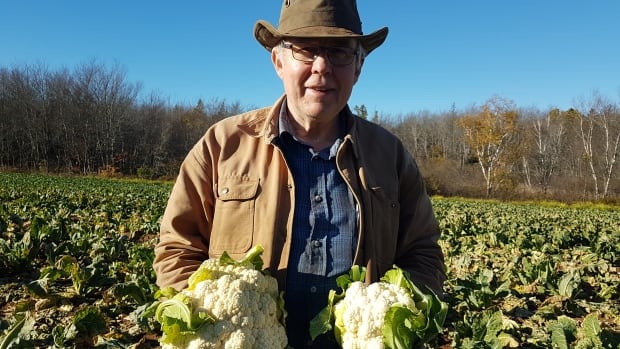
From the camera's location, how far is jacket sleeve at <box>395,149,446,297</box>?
2.44 m

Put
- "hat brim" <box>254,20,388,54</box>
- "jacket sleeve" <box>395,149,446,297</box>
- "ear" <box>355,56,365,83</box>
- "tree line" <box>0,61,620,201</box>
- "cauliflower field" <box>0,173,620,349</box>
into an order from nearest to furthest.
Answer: "hat brim" <box>254,20,388,54</box>, "ear" <box>355,56,365,83</box>, "jacket sleeve" <box>395,149,446,297</box>, "cauliflower field" <box>0,173,620,349</box>, "tree line" <box>0,61,620,201</box>

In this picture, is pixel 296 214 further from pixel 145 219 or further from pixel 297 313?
pixel 145 219

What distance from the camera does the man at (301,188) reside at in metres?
2.20

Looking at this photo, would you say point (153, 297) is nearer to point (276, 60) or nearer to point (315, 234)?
point (315, 234)

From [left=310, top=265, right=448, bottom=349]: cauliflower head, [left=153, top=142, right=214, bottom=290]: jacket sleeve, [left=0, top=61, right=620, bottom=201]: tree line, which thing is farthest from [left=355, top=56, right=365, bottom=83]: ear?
[left=0, top=61, right=620, bottom=201]: tree line

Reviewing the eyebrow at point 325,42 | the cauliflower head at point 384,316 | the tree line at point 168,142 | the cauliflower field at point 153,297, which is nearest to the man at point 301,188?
the eyebrow at point 325,42

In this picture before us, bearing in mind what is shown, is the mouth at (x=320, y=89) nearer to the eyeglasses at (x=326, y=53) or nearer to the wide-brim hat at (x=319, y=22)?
the eyeglasses at (x=326, y=53)

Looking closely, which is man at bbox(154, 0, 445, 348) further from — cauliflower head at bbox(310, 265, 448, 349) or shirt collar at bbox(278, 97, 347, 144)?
cauliflower head at bbox(310, 265, 448, 349)

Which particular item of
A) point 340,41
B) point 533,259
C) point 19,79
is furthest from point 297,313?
point 19,79

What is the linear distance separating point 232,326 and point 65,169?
54.8 meters

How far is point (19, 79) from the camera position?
53.8m

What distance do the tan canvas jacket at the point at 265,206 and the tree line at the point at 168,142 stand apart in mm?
42179

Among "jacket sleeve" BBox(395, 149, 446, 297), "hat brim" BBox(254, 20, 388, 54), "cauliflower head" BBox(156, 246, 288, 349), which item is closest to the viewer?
"cauliflower head" BBox(156, 246, 288, 349)

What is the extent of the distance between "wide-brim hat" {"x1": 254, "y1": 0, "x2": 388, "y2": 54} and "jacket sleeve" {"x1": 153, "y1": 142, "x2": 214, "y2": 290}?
2.35 ft
